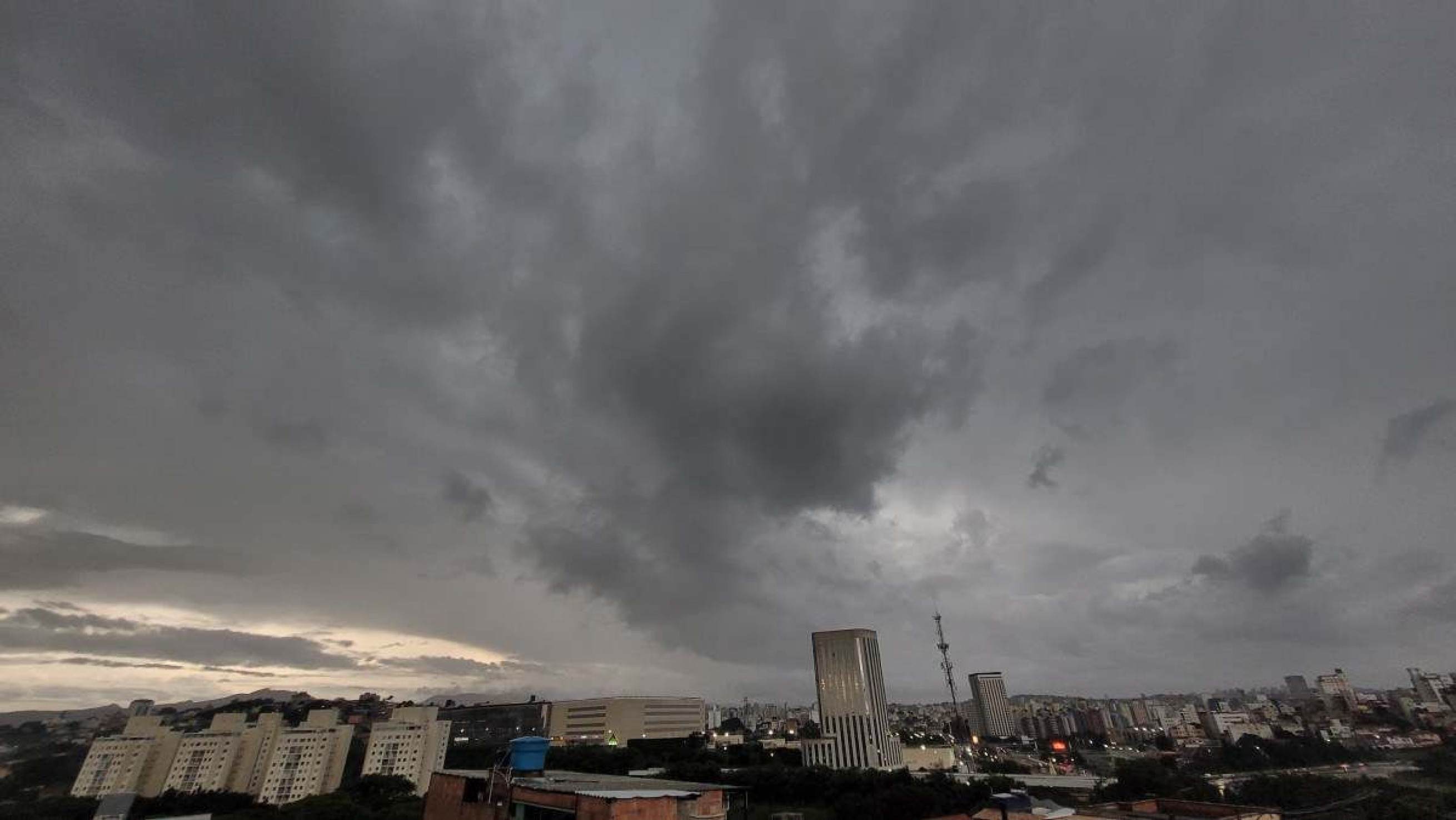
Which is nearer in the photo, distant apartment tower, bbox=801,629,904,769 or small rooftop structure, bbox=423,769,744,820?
small rooftop structure, bbox=423,769,744,820

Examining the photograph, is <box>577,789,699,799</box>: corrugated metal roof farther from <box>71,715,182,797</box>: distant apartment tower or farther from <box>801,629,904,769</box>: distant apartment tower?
<box>71,715,182,797</box>: distant apartment tower

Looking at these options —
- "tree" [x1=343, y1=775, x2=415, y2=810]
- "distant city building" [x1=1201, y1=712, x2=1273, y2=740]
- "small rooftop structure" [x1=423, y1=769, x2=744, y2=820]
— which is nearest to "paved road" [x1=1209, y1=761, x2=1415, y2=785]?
"distant city building" [x1=1201, y1=712, x2=1273, y2=740]

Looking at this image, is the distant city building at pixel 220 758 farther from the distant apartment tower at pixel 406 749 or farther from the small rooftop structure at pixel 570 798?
the small rooftop structure at pixel 570 798

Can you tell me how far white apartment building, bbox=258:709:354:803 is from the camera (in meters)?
76.5

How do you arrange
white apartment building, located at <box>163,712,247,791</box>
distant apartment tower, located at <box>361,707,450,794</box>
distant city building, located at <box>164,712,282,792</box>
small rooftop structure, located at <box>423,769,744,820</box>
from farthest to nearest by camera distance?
distant apartment tower, located at <box>361,707,450,794</box> < distant city building, located at <box>164,712,282,792</box> < white apartment building, located at <box>163,712,247,791</box> < small rooftop structure, located at <box>423,769,744,820</box>

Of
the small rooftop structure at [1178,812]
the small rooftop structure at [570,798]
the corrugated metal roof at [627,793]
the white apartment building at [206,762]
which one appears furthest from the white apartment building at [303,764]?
the small rooftop structure at [1178,812]

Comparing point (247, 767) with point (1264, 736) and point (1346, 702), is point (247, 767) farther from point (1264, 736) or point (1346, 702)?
point (1346, 702)

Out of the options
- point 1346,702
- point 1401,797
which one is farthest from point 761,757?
point 1346,702

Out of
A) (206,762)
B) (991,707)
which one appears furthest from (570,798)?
(991,707)

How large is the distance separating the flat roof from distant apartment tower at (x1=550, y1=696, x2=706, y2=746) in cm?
12047

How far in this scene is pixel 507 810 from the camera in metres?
18.5

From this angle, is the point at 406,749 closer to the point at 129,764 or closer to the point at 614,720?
the point at 129,764

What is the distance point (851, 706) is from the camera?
9162 cm

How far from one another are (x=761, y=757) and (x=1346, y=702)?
15461 cm
